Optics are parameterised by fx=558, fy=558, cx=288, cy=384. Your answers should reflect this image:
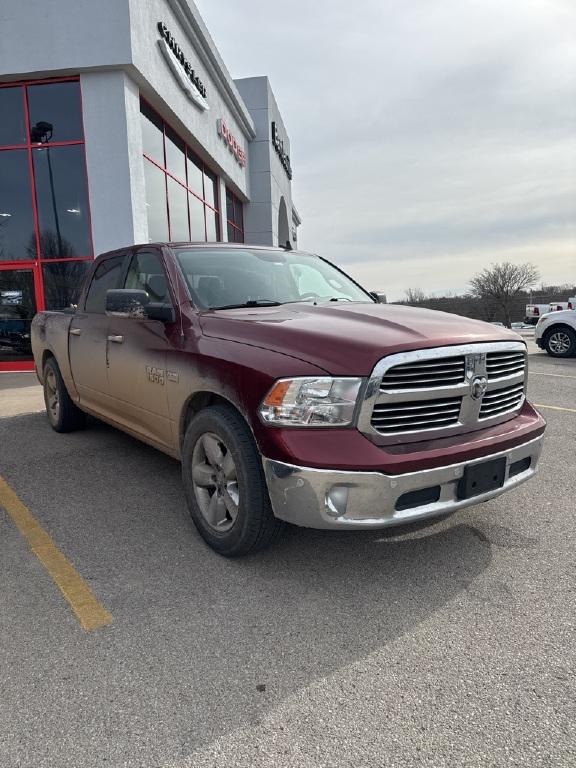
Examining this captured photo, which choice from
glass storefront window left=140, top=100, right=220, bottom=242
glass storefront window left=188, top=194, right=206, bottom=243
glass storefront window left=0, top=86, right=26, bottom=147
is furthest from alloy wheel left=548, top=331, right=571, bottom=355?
glass storefront window left=0, top=86, right=26, bottom=147

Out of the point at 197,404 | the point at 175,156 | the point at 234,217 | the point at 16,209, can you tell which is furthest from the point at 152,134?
the point at 197,404

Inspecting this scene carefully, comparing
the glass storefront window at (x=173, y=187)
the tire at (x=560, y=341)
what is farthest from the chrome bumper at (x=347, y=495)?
the tire at (x=560, y=341)

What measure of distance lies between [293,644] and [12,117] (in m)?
13.1

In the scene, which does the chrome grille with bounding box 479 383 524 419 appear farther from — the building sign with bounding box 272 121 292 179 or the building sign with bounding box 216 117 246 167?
the building sign with bounding box 272 121 292 179

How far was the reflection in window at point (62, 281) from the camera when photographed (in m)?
12.2

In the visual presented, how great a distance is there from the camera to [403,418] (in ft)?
8.85

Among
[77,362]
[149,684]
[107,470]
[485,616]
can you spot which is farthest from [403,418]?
[77,362]

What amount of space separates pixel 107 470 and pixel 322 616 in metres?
2.86

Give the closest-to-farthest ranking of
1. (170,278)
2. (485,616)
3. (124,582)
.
→ 1. (485,616)
2. (124,582)
3. (170,278)

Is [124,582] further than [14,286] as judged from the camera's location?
No

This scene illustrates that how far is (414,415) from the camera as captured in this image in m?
2.72

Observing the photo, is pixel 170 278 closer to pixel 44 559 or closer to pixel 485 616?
pixel 44 559

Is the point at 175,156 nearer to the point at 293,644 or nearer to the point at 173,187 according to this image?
the point at 173,187

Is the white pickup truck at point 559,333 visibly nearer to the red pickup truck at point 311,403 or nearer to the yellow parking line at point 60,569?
the red pickup truck at point 311,403
